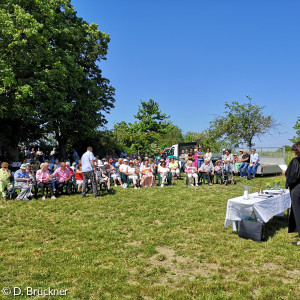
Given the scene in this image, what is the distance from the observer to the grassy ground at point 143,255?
3.13 meters

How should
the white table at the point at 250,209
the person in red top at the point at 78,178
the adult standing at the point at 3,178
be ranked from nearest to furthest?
the white table at the point at 250,209 < the adult standing at the point at 3,178 < the person in red top at the point at 78,178

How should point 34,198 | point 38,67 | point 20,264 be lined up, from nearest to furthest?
point 20,264, point 34,198, point 38,67

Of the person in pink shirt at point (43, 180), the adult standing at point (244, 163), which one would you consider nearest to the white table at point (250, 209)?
the person in pink shirt at point (43, 180)

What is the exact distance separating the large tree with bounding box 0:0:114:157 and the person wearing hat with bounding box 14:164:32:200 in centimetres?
677

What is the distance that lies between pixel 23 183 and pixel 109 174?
142 inches

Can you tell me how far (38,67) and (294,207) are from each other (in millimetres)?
15884

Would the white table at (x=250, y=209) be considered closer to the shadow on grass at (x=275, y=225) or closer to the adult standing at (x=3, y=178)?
the shadow on grass at (x=275, y=225)

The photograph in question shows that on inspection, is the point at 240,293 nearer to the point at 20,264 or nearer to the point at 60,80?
the point at 20,264

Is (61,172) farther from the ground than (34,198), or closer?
farther from the ground

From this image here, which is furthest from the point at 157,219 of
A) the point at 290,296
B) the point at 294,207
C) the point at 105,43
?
the point at 105,43

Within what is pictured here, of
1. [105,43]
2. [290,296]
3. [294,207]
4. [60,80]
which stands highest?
[105,43]

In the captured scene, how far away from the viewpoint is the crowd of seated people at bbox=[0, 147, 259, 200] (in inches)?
343

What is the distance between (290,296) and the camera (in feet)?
9.61

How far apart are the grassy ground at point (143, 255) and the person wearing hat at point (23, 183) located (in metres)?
1.41
